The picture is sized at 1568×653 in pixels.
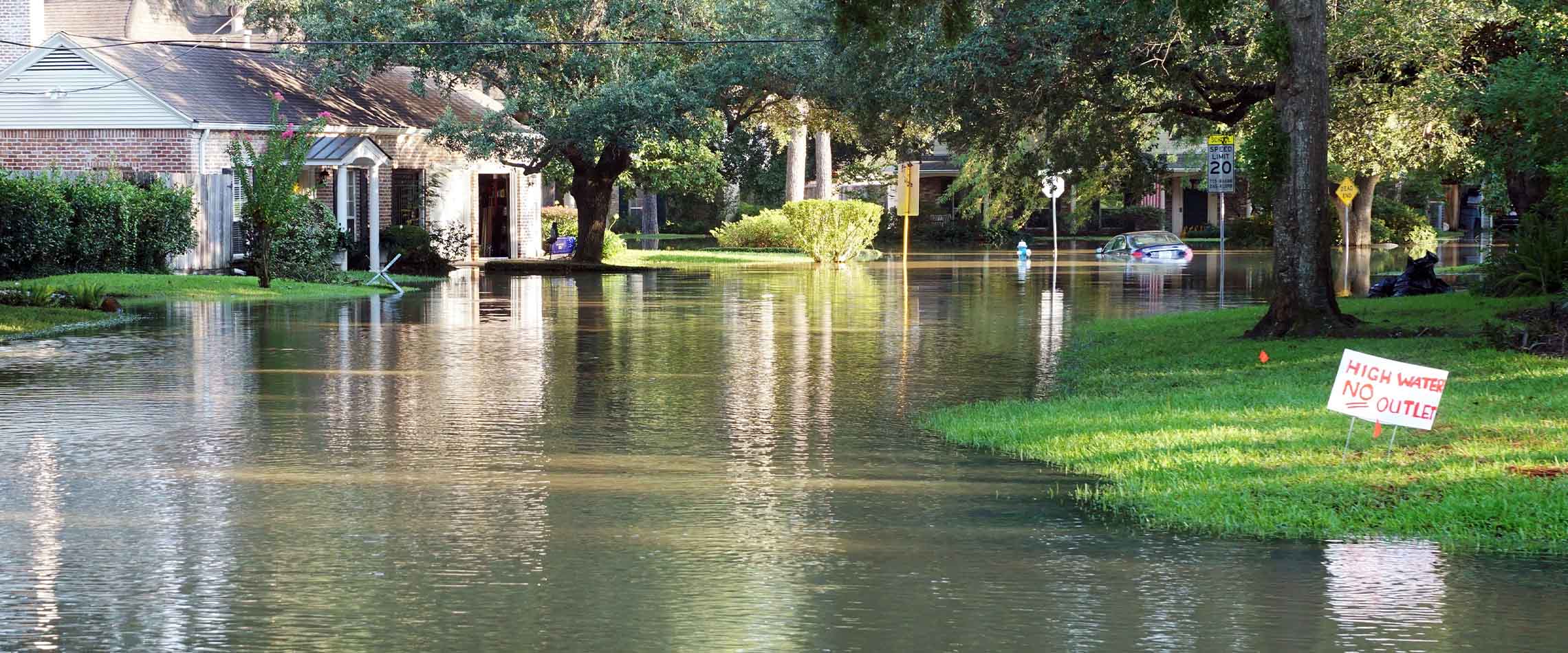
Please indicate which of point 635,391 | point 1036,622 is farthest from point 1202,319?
point 1036,622

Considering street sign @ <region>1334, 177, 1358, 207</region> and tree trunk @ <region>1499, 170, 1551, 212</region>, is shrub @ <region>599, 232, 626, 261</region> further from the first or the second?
tree trunk @ <region>1499, 170, 1551, 212</region>

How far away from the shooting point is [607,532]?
912 centimetres

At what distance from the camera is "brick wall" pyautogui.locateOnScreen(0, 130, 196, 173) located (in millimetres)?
37000

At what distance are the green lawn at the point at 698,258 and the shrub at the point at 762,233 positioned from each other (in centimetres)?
234

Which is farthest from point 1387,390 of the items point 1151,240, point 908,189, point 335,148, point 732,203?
point 732,203

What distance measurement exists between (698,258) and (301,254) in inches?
718

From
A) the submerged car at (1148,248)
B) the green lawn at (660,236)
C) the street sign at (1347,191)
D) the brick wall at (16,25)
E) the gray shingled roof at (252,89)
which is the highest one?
the brick wall at (16,25)

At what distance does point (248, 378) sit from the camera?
1661 centimetres

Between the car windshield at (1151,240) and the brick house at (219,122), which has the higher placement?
the brick house at (219,122)

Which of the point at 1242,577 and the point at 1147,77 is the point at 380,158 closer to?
the point at 1147,77

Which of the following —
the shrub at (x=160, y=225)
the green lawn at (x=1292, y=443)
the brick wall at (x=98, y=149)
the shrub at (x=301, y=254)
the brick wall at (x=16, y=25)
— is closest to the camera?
the green lawn at (x=1292, y=443)

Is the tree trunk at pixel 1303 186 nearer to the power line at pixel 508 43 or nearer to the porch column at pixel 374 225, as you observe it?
the power line at pixel 508 43

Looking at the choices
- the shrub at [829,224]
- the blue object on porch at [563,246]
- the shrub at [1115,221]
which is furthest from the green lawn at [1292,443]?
the shrub at [1115,221]

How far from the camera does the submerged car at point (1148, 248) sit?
168 ft
